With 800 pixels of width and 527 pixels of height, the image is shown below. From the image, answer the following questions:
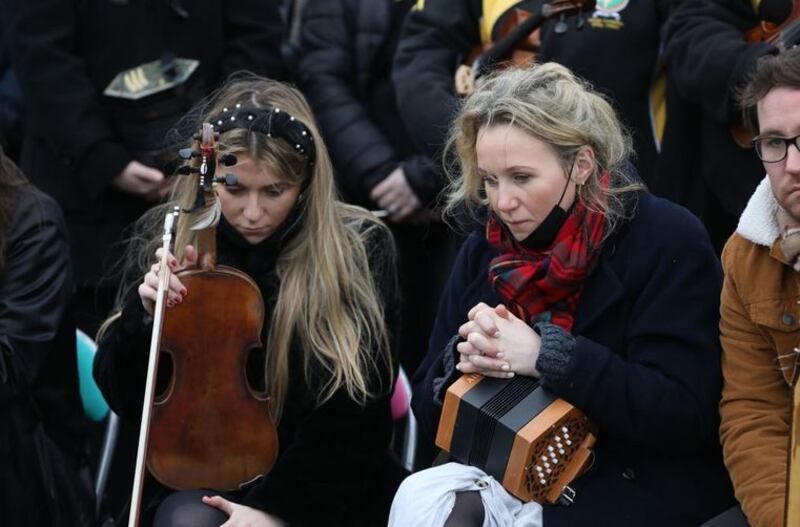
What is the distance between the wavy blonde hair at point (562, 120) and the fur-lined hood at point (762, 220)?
1.06 feet

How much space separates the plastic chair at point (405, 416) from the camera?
4547 millimetres

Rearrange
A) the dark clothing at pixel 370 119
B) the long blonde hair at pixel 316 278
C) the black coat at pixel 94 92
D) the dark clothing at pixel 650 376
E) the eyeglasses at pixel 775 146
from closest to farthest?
1. the eyeglasses at pixel 775 146
2. the dark clothing at pixel 650 376
3. the long blonde hair at pixel 316 278
4. the black coat at pixel 94 92
5. the dark clothing at pixel 370 119

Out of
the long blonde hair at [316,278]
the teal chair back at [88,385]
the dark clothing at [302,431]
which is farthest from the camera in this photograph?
the teal chair back at [88,385]

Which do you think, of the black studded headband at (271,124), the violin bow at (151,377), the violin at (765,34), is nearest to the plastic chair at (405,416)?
the black studded headband at (271,124)

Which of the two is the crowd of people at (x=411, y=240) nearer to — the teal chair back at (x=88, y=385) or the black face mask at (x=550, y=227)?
the black face mask at (x=550, y=227)

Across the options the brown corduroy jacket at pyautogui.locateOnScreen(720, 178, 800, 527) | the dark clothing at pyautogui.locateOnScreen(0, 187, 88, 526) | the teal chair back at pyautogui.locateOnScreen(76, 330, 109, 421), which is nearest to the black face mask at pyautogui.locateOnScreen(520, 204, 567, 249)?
the brown corduroy jacket at pyautogui.locateOnScreen(720, 178, 800, 527)

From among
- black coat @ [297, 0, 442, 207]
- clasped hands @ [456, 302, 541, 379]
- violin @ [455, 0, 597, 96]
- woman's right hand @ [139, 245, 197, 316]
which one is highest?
violin @ [455, 0, 597, 96]

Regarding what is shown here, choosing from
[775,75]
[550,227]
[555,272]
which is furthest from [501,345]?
[775,75]

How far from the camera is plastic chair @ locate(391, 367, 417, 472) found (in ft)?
14.9

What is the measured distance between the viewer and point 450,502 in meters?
3.42

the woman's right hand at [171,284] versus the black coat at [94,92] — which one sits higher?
the woman's right hand at [171,284]

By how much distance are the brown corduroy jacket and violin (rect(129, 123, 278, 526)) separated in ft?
4.02

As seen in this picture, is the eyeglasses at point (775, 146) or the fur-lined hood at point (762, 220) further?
the fur-lined hood at point (762, 220)

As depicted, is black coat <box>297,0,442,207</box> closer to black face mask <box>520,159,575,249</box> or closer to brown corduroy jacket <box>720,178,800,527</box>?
black face mask <box>520,159,575,249</box>
